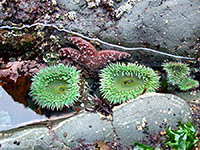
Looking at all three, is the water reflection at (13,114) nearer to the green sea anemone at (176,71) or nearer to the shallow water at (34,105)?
the shallow water at (34,105)

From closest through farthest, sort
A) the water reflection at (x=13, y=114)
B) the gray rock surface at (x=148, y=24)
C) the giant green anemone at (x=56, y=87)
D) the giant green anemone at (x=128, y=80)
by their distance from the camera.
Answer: the water reflection at (x=13, y=114)
the giant green anemone at (x=56, y=87)
the giant green anemone at (x=128, y=80)
the gray rock surface at (x=148, y=24)

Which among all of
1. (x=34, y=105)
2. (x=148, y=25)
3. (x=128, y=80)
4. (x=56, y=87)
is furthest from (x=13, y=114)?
(x=148, y=25)

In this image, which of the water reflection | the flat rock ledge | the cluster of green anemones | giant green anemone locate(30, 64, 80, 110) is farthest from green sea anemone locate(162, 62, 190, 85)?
the water reflection

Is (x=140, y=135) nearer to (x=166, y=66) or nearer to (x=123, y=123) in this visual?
(x=123, y=123)

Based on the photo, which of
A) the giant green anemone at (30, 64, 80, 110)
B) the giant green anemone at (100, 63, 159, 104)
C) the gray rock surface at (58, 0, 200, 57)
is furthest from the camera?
the gray rock surface at (58, 0, 200, 57)

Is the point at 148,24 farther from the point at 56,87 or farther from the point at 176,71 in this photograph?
the point at 56,87

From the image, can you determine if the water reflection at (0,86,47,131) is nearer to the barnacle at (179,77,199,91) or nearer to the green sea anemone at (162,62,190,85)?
the green sea anemone at (162,62,190,85)

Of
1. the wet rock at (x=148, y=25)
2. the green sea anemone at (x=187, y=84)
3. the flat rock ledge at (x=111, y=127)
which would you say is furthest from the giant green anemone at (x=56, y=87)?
the green sea anemone at (x=187, y=84)

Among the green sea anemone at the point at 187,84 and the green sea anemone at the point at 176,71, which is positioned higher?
the green sea anemone at the point at 176,71
